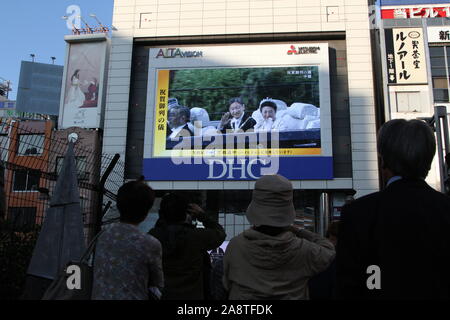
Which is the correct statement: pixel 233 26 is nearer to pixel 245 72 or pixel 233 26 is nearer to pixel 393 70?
pixel 245 72

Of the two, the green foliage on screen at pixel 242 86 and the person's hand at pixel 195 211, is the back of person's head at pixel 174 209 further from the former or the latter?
the green foliage on screen at pixel 242 86

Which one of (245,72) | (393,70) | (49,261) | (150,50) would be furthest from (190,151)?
(49,261)

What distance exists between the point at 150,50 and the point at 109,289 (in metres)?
17.4

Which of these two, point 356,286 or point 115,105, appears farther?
point 115,105

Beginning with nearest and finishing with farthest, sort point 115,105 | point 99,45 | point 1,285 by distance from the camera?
point 1,285 < point 115,105 < point 99,45

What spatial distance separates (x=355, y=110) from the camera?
55.0 feet

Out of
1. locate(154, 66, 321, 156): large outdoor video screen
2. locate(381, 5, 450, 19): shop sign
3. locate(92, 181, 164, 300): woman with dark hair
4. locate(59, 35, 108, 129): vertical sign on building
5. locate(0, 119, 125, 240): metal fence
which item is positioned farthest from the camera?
locate(59, 35, 108, 129): vertical sign on building

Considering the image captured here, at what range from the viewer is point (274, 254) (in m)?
1.99

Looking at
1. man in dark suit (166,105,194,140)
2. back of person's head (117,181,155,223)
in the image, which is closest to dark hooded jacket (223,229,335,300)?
back of person's head (117,181,155,223)

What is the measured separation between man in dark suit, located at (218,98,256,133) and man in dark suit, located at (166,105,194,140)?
4.68 ft

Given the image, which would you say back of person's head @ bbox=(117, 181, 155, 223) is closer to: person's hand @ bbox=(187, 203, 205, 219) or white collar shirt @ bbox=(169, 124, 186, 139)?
person's hand @ bbox=(187, 203, 205, 219)

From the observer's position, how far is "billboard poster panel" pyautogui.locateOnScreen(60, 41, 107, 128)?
61.1 ft
